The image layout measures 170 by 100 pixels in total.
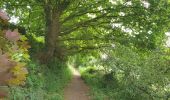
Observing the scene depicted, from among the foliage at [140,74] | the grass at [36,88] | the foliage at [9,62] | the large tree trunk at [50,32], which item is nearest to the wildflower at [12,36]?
the foliage at [9,62]

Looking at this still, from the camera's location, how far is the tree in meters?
19.4

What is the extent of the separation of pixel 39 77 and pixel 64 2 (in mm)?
6046

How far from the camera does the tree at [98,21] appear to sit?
1938 cm

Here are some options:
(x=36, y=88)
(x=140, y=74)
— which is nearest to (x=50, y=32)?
(x=140, y=74)

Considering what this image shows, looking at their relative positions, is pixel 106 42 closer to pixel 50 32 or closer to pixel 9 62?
pixel 50 32

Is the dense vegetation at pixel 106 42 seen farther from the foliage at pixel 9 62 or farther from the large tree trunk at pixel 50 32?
the foliage at pixel 9 62

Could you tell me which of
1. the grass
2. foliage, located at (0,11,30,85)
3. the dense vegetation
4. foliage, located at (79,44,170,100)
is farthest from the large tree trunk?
foliage, located at (0,11,30,85)

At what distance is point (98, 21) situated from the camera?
71.7 feet

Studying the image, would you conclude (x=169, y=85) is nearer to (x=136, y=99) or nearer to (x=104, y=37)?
(x=136, y=99)

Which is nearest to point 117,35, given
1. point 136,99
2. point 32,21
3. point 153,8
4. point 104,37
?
point 104,37

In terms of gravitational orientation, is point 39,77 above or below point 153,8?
below

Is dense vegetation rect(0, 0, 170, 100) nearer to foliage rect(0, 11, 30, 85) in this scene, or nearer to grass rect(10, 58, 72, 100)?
grass rect(10, 58, 72, 100)

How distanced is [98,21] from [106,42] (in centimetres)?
131

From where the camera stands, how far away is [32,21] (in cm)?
2269
